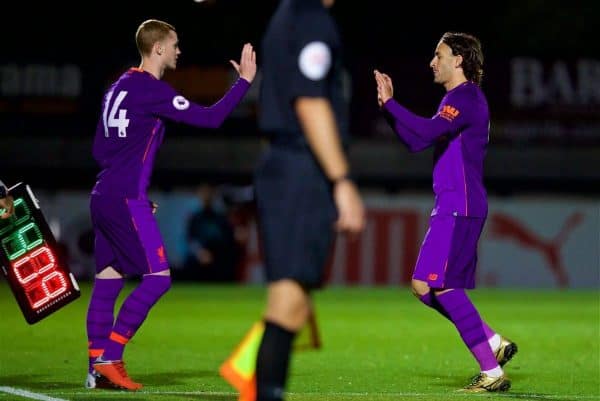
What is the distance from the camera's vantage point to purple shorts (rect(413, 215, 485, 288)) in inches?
336

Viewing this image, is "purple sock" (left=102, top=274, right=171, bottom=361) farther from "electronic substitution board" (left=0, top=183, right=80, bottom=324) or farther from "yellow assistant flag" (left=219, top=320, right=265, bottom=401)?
"yellow assistant flag" (left=219, top=320, right=265, bottom=401)

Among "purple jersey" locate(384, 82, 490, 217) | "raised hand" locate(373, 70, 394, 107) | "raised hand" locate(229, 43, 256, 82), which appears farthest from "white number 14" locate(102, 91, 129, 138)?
"purple jersey" locate(384, 82, 490, 217)

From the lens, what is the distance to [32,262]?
352 inches

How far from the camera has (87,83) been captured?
2638 cm

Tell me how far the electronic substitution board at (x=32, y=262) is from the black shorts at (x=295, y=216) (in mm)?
3566

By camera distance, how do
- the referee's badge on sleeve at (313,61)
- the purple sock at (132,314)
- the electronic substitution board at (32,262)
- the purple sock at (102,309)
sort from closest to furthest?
1. the referee's badge on sleeve at (313,61)
2. the purple sock at (132,314)
3. the purple sock at (102,309)
4. the electronic substitution board at (32,262)

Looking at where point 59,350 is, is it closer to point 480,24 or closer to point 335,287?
point 335,287

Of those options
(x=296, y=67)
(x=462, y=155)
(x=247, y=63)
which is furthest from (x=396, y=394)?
(x=296, y=67)

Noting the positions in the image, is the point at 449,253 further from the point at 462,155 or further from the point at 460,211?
the point at 462,155

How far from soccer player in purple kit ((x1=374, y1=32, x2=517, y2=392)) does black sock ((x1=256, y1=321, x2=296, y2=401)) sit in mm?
3154

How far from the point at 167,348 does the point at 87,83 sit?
15.5 metres

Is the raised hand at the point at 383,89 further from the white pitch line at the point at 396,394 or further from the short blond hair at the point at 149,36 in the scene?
the white pitch line at the point at 396,394

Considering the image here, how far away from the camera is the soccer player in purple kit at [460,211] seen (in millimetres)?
8531

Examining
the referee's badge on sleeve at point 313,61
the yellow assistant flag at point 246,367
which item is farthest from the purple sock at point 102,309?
the referee's badge on sleeve at point 313,61
